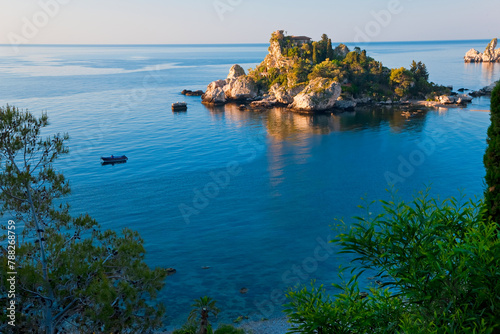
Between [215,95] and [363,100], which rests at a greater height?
[215,95]

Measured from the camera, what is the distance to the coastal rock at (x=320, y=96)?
116 m

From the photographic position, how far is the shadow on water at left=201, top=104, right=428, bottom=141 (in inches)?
3713

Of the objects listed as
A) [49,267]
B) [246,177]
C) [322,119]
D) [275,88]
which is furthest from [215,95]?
[49,267]

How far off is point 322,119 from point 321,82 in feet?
49.5

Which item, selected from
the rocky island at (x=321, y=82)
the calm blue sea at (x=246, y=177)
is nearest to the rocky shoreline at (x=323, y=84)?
the rocky island at (x=321, y=82)

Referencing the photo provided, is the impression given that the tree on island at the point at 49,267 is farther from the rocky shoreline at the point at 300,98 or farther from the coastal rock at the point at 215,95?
the coastal rock at the point at 215,95

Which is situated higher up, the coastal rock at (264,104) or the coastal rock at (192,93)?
the coastal rock at (192,93)

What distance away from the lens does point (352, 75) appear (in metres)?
128

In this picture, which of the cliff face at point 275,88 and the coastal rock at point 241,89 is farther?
the coastal rock at point 241,89

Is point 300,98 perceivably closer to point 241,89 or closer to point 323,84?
point 323,84

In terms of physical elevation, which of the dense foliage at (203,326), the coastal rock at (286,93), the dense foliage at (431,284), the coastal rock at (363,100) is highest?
the coastal rock at (286,93)

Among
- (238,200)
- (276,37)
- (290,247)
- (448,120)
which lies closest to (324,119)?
(448,120)

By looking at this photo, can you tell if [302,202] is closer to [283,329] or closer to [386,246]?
[283,329]

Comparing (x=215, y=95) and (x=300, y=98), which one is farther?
(x=215, y=95)
